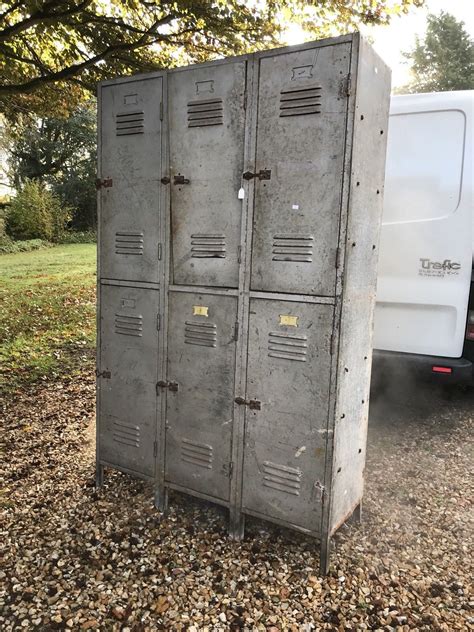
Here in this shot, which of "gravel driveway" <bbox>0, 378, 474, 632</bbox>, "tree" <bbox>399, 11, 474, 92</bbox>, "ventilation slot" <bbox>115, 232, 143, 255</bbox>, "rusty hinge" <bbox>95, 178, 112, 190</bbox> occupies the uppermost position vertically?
"tree" <bbox>399, 11, 474, 92</bbox>

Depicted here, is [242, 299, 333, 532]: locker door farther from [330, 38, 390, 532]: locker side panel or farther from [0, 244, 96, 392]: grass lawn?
[0, 244, 96, 392]: grass lawn

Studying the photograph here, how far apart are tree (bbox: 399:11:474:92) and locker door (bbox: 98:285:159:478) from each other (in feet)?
88.5

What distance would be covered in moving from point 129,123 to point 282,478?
247 centimetres

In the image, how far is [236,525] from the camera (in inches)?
120

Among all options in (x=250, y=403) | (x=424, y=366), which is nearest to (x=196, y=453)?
(x=250, y=403)

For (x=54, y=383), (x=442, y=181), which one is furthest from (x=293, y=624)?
(x=54, y=383)

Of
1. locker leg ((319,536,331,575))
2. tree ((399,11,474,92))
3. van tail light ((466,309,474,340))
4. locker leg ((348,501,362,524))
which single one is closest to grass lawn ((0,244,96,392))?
locker leg ((348,501,362,524))

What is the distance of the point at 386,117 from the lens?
9.69 ft

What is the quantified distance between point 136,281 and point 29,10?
13.2 feet

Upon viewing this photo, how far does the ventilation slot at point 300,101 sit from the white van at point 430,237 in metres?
2.11

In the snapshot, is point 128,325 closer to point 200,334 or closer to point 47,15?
point 200,334

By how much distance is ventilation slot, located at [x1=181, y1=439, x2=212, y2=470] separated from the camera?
3133 mm

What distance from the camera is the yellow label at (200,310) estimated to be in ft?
10.0

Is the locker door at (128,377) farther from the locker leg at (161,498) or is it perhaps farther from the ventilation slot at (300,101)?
the ventilation slot at (300,101)
